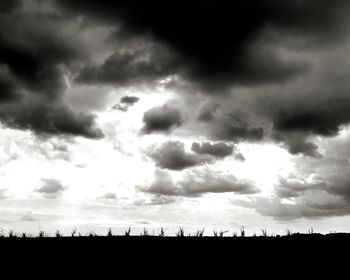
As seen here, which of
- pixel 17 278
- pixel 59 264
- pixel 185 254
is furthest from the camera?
pixel 185 254

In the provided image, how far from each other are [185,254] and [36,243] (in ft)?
18.7

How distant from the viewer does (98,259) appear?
1497cm

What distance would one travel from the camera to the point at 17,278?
1370 cm

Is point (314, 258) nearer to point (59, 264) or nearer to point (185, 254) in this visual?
point (185, 254)

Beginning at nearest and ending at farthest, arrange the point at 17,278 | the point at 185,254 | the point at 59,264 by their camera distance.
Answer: the point at 17,278
the point at 59,264
the point at 185,254

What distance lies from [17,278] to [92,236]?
4027mm

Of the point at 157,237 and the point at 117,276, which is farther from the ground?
the point at 157,237

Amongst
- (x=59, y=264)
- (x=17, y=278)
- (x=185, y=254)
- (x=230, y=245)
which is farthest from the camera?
(x=230, y=245)

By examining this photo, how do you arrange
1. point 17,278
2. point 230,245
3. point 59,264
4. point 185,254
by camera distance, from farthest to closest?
point 230,245
point 185,254
point 59,264
point 17,278

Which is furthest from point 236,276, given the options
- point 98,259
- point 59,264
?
point 59,264

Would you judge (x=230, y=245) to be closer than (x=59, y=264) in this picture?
No

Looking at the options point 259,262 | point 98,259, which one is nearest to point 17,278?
point 98,259

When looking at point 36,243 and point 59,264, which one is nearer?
point 59,264

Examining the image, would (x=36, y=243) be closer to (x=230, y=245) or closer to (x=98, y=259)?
(x=98, y=259)
